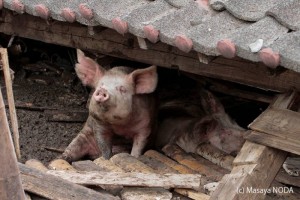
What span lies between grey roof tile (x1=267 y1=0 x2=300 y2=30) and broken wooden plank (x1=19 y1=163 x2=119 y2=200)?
1.61 m

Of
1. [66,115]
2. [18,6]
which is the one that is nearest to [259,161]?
[18,6]

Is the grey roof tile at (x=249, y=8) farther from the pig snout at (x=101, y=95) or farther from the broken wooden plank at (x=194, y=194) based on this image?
the pig snout at (x=101, y=95)

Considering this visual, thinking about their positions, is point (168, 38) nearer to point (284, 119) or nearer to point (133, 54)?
point (284, 119)

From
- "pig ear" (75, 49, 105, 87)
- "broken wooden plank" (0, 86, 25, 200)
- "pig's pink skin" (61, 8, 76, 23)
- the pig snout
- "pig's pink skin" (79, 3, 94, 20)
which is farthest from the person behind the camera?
"pig ear" (75, 49, 105, 87)

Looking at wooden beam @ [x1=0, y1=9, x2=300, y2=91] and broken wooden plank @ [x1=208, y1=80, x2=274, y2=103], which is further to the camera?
broken wooden plank @ [x1=208, y1=80, x2=274, y2=103]

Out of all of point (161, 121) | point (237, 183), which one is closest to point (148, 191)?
point (237, 183)

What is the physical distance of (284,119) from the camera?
14.7 ft

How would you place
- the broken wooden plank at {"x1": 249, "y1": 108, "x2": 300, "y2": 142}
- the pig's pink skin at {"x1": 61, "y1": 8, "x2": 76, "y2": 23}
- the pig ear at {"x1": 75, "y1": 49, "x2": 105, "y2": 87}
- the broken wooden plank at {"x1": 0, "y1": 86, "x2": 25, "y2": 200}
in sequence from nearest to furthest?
the broken wooden plank at {"x1": 0, "y1": 86, "x2": 25, "y2": 200} < the broken wooden plank at {"x1": 249, "y1": 108, "x2": 300, "y2": 142} < the pig's pink skin at {"x1": 61, "y1": 8, "x2": 76, "y2": 23} < the pig ear at {"x1": 75, "y1": 49, "x2": 105, "y2": 87}

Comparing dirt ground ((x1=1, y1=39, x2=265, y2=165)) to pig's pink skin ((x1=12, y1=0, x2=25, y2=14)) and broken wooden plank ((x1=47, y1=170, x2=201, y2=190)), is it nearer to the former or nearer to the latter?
pig's pink skin ((x1=12, y1=0, x2=25, y2=14))

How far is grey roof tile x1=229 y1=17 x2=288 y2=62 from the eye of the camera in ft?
12.8

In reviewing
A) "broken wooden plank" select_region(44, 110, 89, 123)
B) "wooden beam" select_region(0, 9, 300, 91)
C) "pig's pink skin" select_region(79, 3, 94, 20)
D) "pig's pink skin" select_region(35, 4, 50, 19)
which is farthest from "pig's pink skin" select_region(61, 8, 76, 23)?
"broken wooden plank" select_region(44, 110, 89, 123)

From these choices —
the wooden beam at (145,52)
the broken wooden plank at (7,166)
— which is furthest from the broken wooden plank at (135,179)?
the broken wooden plank at (7,166)

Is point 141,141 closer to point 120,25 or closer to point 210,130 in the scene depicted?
point 210,130

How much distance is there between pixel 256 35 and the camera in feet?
13.1
